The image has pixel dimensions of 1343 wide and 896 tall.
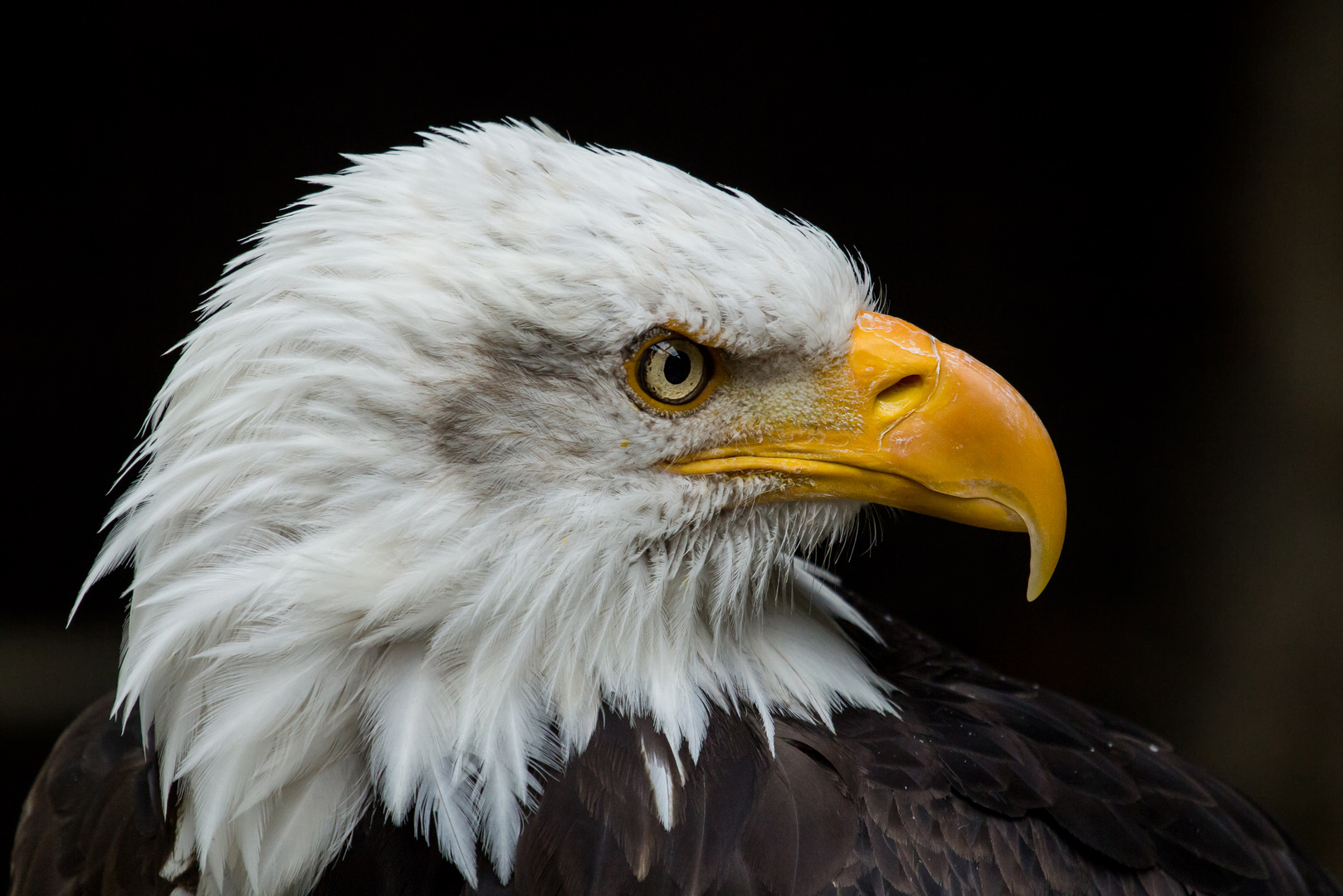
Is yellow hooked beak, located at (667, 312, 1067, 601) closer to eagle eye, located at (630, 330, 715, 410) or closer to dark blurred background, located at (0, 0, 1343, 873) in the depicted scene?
eagle eye, located at (630, 330, 715, 410)

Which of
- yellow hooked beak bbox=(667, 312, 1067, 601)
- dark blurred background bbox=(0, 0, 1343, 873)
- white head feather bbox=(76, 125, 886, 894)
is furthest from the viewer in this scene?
dark blurred background bbox=(0, 0, 1343, 873)

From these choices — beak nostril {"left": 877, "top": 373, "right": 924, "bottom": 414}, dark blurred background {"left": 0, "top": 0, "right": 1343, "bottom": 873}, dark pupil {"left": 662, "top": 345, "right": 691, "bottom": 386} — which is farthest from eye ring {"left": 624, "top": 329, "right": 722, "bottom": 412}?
dark blurred background {"left": 0, "top": 0, "right": 1343, "bottom": 873}

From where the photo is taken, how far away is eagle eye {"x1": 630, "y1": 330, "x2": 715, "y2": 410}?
163 centimetres

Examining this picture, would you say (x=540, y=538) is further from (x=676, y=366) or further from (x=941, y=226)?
(x=941, y=226)

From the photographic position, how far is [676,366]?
165cm

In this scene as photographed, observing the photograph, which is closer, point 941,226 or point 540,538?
point 540,538

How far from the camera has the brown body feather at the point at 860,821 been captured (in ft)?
5.21

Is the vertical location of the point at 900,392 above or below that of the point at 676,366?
above

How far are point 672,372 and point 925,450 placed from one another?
42cm

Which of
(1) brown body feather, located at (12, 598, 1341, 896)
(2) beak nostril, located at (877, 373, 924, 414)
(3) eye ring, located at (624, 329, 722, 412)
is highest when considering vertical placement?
(2) beak nostril, located at (877, 373, 924, 414)

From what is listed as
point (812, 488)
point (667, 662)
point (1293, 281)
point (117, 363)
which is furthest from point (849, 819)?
point (117, 363)

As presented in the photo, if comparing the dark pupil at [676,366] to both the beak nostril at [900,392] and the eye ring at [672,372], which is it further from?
the beak nostril at [900,392]

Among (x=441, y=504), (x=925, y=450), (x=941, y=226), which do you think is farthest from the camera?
(x=941, y=226)

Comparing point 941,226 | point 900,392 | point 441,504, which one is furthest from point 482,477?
point 941,226
